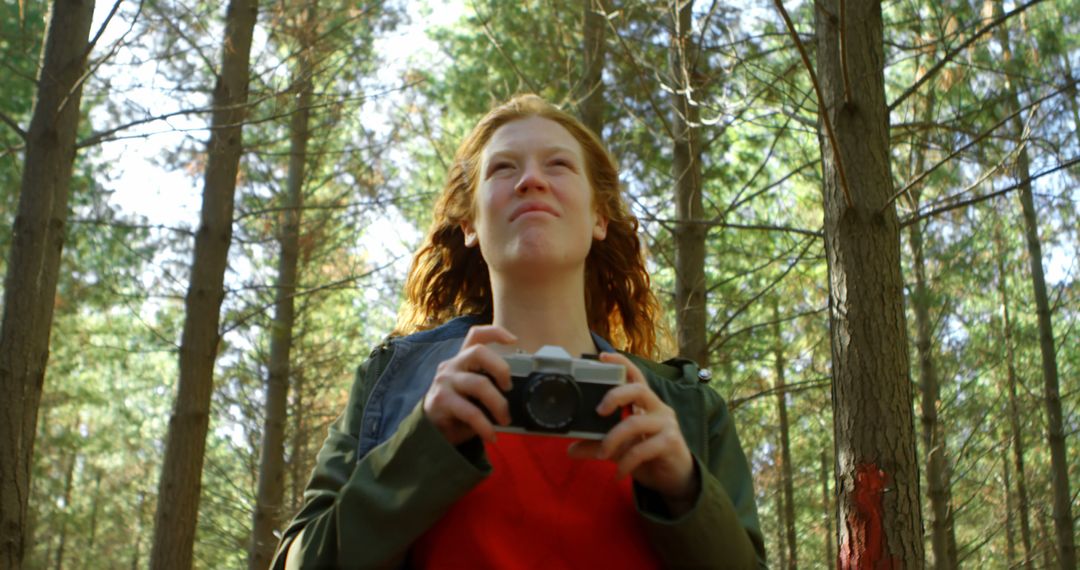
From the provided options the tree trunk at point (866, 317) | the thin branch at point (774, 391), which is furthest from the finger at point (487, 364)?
the thin branch at point (774, 391)

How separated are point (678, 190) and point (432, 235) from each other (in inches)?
155

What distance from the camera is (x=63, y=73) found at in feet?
12.6

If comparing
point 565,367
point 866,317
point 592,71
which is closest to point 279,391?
point 592,71

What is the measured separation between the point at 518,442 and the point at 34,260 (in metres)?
2.76

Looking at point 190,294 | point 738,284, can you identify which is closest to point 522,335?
point 190,294

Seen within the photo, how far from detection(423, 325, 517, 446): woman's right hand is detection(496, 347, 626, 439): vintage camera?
0.07 feet

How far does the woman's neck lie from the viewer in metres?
1.90

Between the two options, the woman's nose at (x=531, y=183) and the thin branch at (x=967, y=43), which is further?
the thin branch at (x=967, y=43)

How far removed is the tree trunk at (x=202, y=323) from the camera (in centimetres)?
568

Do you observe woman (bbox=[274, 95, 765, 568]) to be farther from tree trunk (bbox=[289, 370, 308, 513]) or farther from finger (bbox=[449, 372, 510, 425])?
tree trunk (bbox=[289, 370, 308, 513])

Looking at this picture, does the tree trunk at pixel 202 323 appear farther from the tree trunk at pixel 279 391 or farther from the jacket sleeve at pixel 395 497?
the jacket sleeve at pixel 395 497

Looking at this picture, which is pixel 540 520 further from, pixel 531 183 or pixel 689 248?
pixel 689 248

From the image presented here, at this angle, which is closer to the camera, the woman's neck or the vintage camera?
the vintage camera

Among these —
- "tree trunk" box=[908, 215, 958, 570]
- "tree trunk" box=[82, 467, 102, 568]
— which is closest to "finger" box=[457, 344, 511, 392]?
"tree trunk" box=[908, 215, 958, 570]
